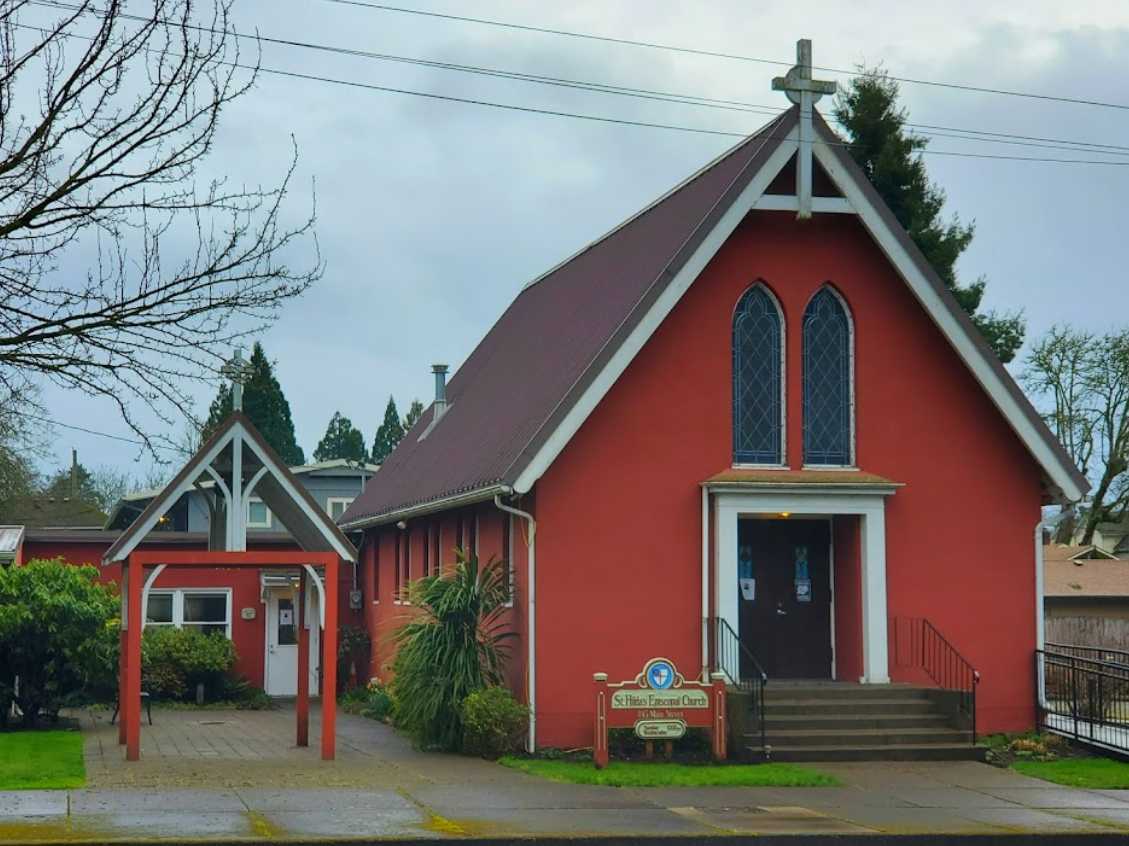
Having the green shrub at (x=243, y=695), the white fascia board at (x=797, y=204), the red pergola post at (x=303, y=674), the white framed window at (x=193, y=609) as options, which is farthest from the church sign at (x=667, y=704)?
the white framed window at (x=193, y=609)

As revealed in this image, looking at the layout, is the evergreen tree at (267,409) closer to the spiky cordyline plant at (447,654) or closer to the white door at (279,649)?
the white door at (279,649)

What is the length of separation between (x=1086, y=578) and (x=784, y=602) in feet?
81.7

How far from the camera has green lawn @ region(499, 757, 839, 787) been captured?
726 inches

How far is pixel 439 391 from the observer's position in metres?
34.8

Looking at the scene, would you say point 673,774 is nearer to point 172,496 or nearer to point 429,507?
point 172,496

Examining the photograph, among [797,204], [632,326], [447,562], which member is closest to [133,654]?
[632,326]

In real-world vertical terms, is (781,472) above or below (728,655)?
above

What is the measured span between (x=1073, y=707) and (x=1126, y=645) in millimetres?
19696

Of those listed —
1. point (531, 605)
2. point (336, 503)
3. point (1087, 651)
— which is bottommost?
point (1087, 651)

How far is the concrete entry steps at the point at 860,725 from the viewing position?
20.6 m

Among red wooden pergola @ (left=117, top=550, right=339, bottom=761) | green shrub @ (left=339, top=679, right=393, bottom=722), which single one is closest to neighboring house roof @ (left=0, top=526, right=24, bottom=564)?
green shrub @ (left=339, top=679, right=393, bottom=722)

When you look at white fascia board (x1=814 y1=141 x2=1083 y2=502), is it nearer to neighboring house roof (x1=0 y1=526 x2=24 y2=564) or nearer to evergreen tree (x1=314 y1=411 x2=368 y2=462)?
neighboring house roof (x1=0 y1=526 x2=24 y2=564)

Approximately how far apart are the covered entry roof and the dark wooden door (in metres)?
5.64

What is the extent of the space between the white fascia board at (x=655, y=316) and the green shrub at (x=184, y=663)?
12.6 m
